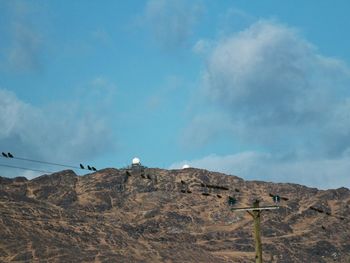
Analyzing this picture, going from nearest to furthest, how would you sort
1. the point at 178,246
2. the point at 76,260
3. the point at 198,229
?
1. the point at 76,260
2. the point at 178,246
3. the point at 198,229

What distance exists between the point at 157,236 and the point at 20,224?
39547 mm

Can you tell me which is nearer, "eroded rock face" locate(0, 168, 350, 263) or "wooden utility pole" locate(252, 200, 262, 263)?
"wooden utility pole" locate(252, 200, 262, 263)

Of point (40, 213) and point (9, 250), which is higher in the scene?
point (40, 213)

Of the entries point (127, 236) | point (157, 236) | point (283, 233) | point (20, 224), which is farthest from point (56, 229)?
point (283, 233)

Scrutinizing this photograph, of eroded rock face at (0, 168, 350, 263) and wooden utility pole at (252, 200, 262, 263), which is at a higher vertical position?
eroded rock face at (0, 168, 350, 263)

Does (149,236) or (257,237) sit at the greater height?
(149,236)

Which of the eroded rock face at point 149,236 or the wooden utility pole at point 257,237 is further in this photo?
the eroded rock face at point 149,236

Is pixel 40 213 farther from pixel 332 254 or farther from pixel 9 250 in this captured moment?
pixel 332 254

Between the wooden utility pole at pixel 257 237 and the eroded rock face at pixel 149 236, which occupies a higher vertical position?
the eroded rock face at pixel 149 236

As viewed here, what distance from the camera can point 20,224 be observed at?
155m

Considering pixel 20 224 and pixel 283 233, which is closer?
pixel 20 224

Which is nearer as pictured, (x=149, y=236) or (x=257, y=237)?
(x=257, y=237)

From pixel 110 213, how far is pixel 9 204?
36.7m

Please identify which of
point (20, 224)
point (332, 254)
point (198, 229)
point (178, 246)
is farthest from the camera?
point (198, 229)
